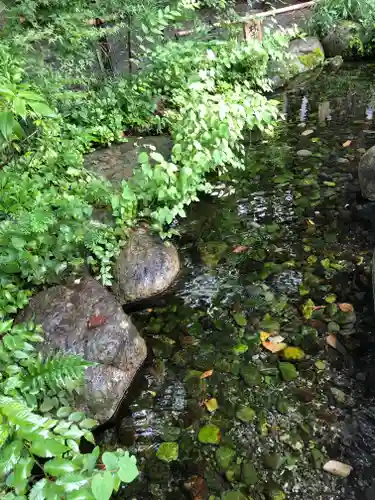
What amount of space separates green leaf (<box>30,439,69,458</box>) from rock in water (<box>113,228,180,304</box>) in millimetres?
2415

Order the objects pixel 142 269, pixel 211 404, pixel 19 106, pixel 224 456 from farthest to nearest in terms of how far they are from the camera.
Result: pixel 142 269 → pixel 211 404 → pixel 224 456 → pixel 19 106

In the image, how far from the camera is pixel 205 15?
9109mm

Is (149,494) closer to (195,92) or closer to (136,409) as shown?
(136,409)

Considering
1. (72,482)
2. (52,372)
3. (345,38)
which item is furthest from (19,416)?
(345,38)

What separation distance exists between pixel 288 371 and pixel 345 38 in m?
11.2

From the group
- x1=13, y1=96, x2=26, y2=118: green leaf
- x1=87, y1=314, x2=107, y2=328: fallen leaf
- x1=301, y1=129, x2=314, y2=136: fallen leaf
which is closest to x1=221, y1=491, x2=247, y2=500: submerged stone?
x1=87, y1=314, x2=107, y2=328: fallen leaf

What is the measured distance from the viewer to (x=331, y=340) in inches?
146

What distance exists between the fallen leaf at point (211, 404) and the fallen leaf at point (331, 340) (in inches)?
45.9

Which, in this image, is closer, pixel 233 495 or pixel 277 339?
pixel 233 495

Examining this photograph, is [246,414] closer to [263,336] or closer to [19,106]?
[263,336]

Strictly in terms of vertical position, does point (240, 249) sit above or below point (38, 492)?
below

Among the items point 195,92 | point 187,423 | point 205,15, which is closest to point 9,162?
point 195,92

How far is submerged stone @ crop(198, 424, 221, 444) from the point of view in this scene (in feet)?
9.97

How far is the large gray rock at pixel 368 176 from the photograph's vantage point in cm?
544
